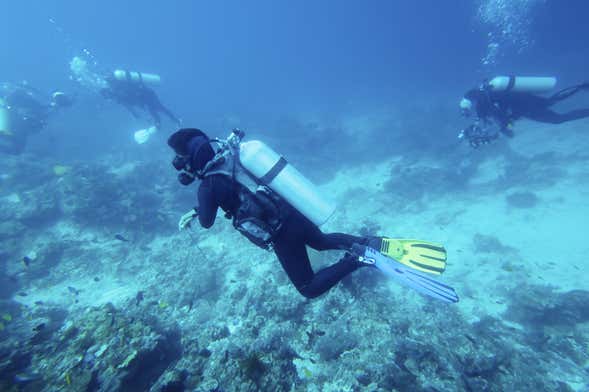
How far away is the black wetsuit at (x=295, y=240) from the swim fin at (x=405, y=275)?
0.23m

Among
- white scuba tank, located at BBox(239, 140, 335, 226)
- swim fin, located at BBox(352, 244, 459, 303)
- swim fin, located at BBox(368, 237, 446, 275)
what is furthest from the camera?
swim fin, located at BBox(368, 237, 446, 275)

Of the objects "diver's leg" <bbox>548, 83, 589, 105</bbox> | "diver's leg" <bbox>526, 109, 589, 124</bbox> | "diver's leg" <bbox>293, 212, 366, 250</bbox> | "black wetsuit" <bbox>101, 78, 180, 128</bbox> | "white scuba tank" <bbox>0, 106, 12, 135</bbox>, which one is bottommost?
"diver's leg" <bbox>526, 109, 589, 124</bbox>

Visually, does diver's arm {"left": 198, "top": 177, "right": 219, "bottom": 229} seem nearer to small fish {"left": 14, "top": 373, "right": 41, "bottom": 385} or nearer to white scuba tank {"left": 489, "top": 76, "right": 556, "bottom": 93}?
small fish {"left": 14, "top": 373, "right": 41, "bottom": 385}

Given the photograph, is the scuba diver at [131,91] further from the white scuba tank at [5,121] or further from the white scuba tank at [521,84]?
the white scuba tank at [521,84]

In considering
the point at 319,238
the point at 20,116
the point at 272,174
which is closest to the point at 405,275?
the point at 319,238

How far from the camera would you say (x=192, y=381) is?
517 centimetres

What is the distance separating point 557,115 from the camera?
1110 cm

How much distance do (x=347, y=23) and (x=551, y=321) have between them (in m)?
134

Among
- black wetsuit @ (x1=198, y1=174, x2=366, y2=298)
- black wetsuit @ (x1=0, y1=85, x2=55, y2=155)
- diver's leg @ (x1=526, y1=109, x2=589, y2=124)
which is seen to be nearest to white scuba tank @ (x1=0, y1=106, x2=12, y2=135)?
black wetsuit @ (x1=0, y1=85, x2=55, y2=155)

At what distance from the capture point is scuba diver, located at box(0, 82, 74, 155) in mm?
20375

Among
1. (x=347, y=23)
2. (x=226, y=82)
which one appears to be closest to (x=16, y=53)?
(x=226, y=82)

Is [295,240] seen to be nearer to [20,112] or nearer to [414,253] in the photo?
[414,253]

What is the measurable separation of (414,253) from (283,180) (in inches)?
108

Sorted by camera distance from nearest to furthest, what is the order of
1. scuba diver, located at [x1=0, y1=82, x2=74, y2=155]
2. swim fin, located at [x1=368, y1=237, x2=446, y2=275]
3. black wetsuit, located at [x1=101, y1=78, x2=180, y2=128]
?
swim fin, located at [x1=368, y1=237, x2=446, y2=275]
black wetsuit, located at [x1=101, y1=78, x2=180, y2=128]
scuba diver, located at [x1=0, y1=82, x2=74, y2=155]
